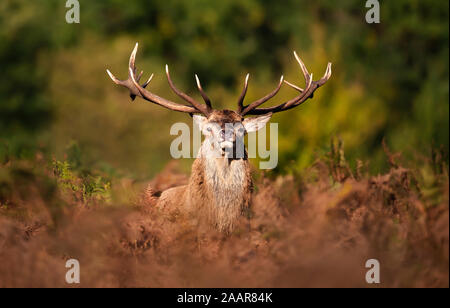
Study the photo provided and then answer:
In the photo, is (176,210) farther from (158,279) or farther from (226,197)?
(158,279)

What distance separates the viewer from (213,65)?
34000mm

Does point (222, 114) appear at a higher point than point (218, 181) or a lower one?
higher

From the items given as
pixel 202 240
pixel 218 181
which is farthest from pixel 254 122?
pixel 202 240

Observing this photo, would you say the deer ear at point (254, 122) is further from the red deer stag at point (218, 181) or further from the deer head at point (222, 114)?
the red deer stag at point (218, 181)

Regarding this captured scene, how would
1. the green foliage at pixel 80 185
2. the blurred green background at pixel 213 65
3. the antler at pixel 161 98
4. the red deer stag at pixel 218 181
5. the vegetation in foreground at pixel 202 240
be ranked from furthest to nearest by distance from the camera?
the blurred green background at pixel 213 65
the antler at pixel 161 98
the red deer stag at pixel 218 181
the green foliage at pixel 80 185
the vegetation in foreground at pixel 202 240

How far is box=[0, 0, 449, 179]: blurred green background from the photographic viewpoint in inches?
827

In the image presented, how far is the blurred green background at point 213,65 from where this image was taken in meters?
21.0

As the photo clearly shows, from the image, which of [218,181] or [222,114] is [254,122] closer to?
[222,114]

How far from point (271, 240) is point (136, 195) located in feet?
4.88

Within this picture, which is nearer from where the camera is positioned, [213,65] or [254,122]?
[254,122]

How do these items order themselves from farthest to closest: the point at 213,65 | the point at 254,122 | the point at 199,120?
the point at 213,65 → the point at 254,122 → the point at 199,120

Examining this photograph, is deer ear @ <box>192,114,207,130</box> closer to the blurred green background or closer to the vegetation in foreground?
the vegetation in foreground

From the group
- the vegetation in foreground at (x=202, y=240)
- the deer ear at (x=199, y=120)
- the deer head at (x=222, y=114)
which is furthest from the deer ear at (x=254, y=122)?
the vegetation in foreground at (x=202, y=240)

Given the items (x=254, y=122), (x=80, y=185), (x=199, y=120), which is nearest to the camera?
(x=80, y=185)
